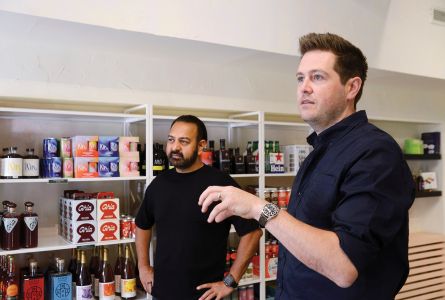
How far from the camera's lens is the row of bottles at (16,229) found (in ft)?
7.63

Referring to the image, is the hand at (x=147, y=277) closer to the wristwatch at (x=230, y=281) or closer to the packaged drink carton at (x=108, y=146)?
the wristwatch at (x=230, y=281)

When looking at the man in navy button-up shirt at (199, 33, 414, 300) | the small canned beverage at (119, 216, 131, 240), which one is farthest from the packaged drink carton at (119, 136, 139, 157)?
the man in navy button-up shirt at (199, 33, 414, 300)

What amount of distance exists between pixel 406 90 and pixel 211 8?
2709mm

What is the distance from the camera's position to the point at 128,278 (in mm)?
2660

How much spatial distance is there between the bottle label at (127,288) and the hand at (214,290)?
0.55 metres

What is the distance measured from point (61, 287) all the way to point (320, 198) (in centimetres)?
181

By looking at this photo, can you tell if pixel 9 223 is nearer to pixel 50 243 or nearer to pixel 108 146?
pixel 50 243

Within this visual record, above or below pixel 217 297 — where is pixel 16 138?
above

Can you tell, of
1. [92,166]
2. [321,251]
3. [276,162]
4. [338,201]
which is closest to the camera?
[321,251]

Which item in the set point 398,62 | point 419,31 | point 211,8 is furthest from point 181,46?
point 419,31

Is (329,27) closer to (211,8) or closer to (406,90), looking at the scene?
(211,8)

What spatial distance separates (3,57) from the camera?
8.58ft

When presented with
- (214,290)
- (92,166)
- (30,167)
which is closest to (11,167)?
(30,167)

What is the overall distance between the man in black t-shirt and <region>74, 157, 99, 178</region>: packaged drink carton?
0.34 metres
